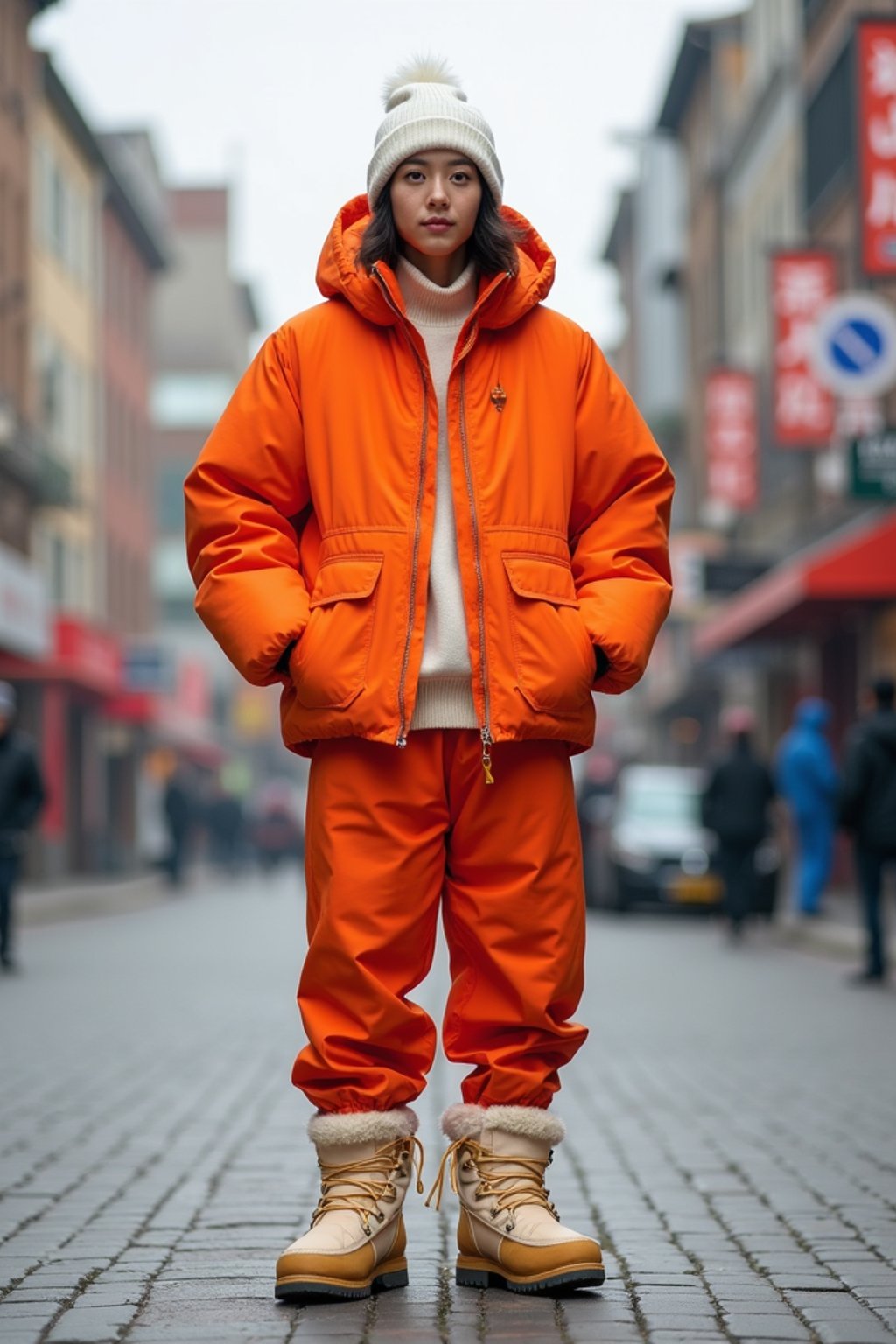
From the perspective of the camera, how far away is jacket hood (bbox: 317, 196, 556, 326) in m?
4.72

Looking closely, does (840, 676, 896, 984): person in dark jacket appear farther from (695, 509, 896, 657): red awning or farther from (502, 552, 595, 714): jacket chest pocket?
(695, 509, 896, 657): red awning

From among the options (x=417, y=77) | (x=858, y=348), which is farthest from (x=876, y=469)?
(x=417, y=77)

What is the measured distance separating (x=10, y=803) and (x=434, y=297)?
12.3m

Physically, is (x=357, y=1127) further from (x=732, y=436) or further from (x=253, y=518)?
(x=732, y=436)

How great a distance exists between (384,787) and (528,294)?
926mm

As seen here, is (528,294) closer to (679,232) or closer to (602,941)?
(602,941)

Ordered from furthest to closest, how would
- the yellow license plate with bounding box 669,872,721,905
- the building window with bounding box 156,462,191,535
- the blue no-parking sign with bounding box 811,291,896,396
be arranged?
the building window with bounding box 156,462,191,535, the yellow license plate with bounding box 669,872,721,905, the blue no-parking sign with bounding box 811,291,896,396

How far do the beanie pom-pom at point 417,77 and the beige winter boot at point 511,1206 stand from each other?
186cm

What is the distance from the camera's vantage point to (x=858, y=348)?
1852 cm

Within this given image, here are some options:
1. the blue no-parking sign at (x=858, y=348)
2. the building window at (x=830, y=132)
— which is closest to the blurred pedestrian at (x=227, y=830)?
the building window at (x=830, y=132)

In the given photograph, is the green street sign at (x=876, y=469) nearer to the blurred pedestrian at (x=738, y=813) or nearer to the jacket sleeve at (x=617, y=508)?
the blurred pedestrian at (x=738, y=813)

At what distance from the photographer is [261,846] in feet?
148

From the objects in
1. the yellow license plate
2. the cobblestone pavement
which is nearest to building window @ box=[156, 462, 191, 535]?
the yellow license plate

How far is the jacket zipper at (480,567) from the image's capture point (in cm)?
457
